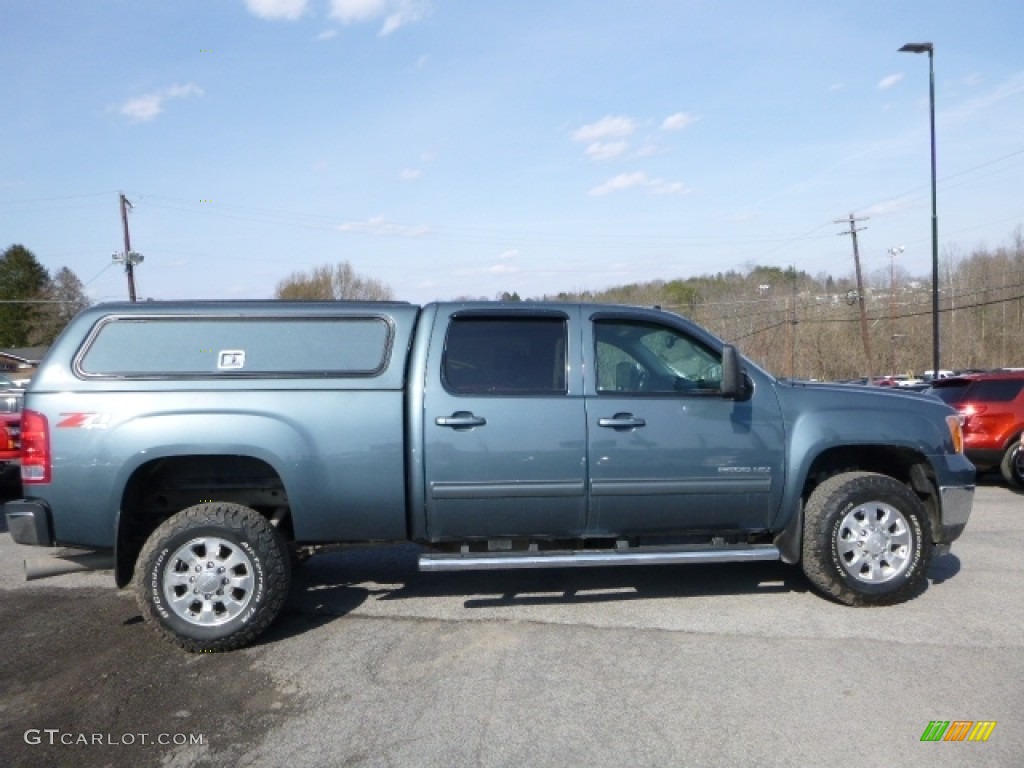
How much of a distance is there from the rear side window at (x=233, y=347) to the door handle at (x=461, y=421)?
50cm

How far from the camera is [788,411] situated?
4.69 meters

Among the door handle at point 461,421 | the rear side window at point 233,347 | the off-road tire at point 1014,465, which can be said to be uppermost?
the rear side window at point 233,347

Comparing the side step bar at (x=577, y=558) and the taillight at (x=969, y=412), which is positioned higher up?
the taillight at (x=969, y=412)

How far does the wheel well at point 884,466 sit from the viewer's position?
4906mm

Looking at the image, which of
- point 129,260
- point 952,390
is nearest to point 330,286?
point 129,260

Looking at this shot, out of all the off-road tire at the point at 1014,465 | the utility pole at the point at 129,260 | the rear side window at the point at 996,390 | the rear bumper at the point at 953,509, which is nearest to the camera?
the rear bumper at the point at 953,509

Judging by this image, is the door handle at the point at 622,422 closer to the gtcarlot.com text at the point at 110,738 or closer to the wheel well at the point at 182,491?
the wheel well at the point at 182,491

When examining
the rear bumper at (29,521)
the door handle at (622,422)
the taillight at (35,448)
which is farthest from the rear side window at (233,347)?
the door handle at (622,422)

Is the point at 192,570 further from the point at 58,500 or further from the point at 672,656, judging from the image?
the point at 672,656

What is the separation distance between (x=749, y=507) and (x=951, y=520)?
1.43 m

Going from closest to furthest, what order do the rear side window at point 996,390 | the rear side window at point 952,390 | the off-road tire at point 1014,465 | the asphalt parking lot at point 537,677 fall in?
1. the asphalt parking lot at point 537,677
2. the off-road tire at point 1014,465
3. the rear side window at point 996,390
4. the rear side window at point 952,390

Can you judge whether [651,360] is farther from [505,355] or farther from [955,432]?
[955,432]

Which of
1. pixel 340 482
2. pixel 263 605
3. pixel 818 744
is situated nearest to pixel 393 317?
pixel 340 482

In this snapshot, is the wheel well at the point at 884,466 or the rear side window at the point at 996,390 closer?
the wheel well at the point at 884,466
